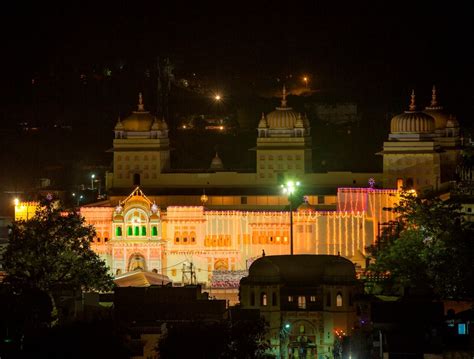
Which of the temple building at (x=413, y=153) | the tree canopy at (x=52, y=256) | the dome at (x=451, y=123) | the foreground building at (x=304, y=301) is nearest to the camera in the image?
the foreground building at (x=304, y=301)

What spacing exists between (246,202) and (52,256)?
2164 cm

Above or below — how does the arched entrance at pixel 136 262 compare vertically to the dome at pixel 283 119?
below

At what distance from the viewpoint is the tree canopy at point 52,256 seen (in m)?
83.1

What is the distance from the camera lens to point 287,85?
150 meters

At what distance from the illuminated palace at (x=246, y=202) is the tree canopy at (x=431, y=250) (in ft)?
19.1

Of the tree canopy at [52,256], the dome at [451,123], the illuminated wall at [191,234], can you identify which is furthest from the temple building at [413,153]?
the tree canopy at [52,256]

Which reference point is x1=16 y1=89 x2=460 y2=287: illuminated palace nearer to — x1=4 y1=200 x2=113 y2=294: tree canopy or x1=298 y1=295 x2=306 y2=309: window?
x1=4 y1=200 x2=113 y2=294: tree canopy

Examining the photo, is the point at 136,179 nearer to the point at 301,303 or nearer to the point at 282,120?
the point at 282,120

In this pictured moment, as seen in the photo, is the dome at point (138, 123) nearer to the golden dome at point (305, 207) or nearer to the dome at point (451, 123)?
the golden dome at point (305, 207)

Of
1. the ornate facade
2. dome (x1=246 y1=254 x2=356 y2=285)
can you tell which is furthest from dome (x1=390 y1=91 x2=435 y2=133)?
dome (x1=246 y1=254 x2=356 y2=285)

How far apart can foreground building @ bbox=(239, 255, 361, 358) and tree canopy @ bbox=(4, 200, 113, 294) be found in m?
6.09

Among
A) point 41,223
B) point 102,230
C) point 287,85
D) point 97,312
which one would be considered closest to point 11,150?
point 287,85

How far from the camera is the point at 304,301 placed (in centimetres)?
7938

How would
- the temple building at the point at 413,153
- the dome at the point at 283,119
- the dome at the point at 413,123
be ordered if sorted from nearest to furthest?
the temple building at the point at 413,153, the dome at the point at 413,123, the dome at the point at 283,119
